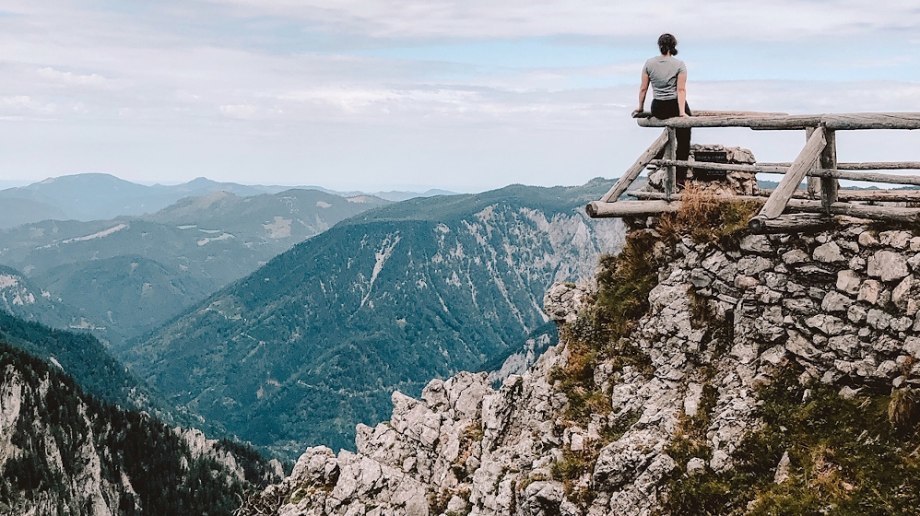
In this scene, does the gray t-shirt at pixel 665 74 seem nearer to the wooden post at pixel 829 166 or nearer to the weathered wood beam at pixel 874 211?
the wooden post at pixel 829 166

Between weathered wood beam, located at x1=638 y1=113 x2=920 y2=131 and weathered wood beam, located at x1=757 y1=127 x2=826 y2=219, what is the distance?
315 millimetres

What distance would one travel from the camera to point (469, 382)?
85.5ft

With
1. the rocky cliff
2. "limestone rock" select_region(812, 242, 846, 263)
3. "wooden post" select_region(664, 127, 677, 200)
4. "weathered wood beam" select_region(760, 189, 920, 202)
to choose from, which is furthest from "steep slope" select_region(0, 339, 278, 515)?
"limestone rock" select_region(812, 242, 846, 263)

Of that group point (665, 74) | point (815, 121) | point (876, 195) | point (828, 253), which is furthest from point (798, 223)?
point (665, 74)

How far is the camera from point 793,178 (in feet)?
42.9

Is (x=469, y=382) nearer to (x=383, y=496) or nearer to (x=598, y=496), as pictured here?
(x=383, y=496)

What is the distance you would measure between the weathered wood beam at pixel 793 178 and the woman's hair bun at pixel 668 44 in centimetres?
507

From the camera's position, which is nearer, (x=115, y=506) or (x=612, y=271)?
(x=612, y=271)

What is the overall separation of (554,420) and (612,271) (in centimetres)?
401

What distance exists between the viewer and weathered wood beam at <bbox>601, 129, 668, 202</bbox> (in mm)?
16781

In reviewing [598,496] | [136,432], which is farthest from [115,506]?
[598,496]

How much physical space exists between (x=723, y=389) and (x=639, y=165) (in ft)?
17.5

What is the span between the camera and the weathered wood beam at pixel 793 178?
13023mm

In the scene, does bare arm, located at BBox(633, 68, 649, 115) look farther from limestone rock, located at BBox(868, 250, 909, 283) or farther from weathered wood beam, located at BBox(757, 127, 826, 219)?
limestone rock, located at BBox(868, 250, 909, 283)
